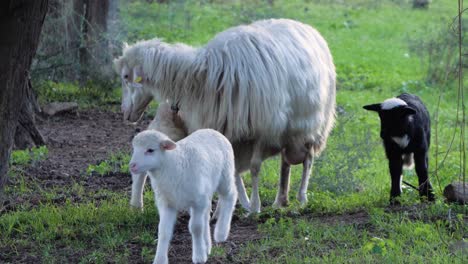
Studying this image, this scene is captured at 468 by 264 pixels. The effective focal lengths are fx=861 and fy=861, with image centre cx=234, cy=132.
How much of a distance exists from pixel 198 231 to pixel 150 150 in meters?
0.66

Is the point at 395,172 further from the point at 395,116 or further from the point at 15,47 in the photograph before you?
the point at 15,47

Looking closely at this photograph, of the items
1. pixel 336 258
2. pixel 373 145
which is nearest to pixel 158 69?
pixel 336 258

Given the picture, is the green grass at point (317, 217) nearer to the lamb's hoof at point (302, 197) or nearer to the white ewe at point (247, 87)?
the lamb's hoof at point (302, 197)

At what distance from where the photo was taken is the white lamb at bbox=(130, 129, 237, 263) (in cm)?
540

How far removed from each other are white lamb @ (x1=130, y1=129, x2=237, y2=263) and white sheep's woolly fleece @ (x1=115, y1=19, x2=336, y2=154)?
1.50 meters

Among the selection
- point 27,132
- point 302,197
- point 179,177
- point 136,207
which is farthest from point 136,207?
point 27,132

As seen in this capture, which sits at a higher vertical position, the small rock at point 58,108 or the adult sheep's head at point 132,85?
the adult sheep's head at point 132,85

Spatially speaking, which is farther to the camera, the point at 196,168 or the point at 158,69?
the point at 158,69

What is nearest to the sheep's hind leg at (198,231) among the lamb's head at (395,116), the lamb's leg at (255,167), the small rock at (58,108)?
the lamb's leg at (255,167)

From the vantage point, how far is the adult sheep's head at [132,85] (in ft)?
25.6

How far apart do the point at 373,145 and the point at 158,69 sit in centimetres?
408

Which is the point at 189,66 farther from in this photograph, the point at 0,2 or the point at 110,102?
the point at 110,102

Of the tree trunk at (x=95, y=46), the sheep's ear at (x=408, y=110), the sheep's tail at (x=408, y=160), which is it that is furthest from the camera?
the tree trunk at (x=95, y=46)

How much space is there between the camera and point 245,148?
7.74 m
